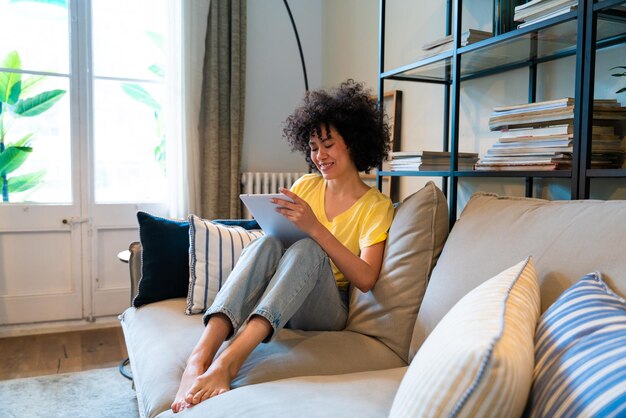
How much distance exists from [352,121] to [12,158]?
2.03 meters

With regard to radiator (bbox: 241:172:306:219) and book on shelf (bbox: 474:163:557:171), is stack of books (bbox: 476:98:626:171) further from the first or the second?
radiator (bbox: 241:172:306:219)

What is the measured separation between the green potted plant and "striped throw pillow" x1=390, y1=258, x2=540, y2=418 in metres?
2.79

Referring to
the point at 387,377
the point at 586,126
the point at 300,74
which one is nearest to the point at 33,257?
the point at 300,74

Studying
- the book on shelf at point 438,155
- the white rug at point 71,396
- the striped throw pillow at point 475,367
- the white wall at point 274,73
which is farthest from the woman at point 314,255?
the white wall at point 274,73

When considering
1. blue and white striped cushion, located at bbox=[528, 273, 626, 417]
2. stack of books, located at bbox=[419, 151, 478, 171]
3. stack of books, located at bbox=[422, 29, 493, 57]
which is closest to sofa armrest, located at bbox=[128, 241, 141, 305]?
stack of books, located at bbox=[419, 151, 478, 171]

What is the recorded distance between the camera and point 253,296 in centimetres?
143

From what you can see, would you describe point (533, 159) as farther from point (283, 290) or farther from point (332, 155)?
point (283, 290)

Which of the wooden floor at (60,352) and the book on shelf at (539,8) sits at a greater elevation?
the book on shelf at (539,8)

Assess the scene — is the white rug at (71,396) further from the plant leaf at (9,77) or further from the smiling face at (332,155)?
the plant leaf at (9,77)

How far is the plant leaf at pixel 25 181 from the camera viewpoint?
9.43 ft

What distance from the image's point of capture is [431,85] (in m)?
2.45

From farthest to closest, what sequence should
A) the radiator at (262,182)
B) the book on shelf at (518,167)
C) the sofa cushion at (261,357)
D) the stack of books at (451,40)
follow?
the radiator at (262,182) < the stack of books at (451,40) < the book on shelf at (518,167) < the sofa cushion at (261,357)

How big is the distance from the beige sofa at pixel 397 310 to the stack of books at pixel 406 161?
1.13ft

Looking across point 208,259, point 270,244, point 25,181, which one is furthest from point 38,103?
point 270,244
